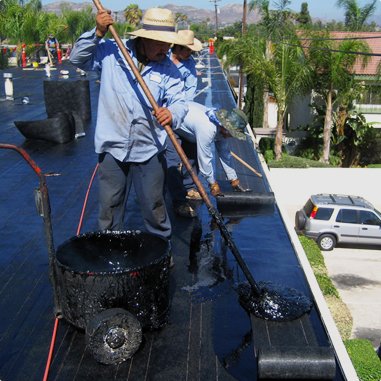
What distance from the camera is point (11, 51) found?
120 ft

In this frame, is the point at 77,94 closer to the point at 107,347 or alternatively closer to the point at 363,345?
the point at 363,345

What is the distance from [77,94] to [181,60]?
526cm

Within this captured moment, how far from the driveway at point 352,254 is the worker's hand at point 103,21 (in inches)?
319

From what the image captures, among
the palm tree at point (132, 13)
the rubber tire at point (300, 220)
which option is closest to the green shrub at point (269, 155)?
the rubber tire at point (300, 220)

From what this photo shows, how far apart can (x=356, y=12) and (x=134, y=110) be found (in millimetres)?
22408

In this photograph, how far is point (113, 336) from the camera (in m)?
3.05

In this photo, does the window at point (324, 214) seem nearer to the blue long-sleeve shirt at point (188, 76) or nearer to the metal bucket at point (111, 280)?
the blue long-sleeve shirt at point (188, 76)

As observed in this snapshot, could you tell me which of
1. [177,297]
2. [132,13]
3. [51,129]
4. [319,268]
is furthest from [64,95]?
[132,13]

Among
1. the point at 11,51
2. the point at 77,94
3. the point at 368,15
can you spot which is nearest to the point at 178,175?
the point at 77,94

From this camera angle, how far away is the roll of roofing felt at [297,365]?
2.90 metres

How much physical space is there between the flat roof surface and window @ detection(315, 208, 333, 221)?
32.1ft

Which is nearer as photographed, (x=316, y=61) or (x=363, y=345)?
(x=363, y=345)

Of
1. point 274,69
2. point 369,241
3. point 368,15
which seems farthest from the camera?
point 368,15

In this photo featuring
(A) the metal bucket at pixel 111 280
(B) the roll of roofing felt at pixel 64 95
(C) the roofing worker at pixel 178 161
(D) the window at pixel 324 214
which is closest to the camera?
(A) the metal bucket at pixel 111 280
